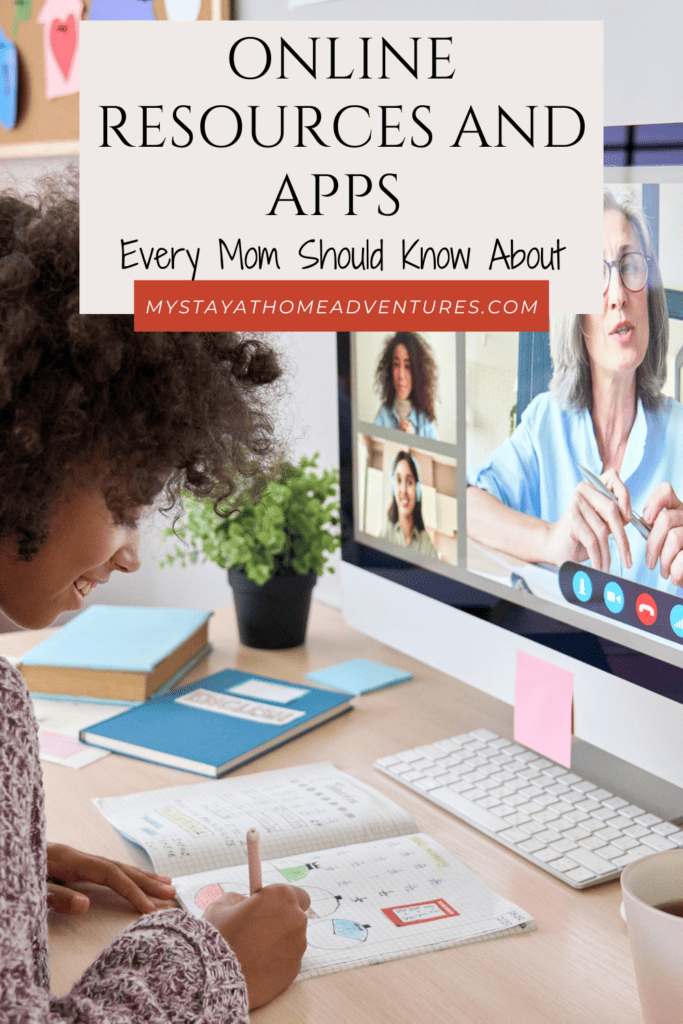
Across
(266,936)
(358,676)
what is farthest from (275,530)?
(266,936)

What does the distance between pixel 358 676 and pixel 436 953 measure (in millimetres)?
507

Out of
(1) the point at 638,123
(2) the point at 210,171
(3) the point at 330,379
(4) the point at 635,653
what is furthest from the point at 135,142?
(3) the point at 330,379

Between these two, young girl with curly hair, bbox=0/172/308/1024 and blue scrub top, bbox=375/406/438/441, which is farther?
blue scrub top, bbox=375/406/438/441

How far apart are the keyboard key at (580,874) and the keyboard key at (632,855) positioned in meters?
0.02

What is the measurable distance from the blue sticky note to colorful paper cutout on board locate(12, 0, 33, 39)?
1268 mm

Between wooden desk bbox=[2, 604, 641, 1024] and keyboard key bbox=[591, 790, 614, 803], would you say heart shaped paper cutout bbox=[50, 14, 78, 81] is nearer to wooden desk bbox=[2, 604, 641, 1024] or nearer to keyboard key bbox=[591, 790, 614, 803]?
wooden desk bbox=[2, 604, 641, 1024]

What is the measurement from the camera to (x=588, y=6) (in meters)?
0.83

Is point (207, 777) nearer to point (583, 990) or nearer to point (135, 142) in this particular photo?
point (583, 990)

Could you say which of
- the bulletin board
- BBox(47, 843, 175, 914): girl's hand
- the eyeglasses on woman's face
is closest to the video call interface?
the eyeglasses on woman's face

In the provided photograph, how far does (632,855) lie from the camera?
753 millimetres

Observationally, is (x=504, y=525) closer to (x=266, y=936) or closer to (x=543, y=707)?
(x=543, y=707)

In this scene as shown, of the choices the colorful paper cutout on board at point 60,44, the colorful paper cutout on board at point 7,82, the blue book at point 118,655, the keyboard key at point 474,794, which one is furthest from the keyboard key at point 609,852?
the colorful paper cutout on board at point 7,82

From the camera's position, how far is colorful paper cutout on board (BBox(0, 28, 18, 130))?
1.76 meters

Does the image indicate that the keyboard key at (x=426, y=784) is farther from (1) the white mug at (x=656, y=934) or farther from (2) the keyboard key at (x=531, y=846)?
(1) the white mug at (x=656, y=934)
